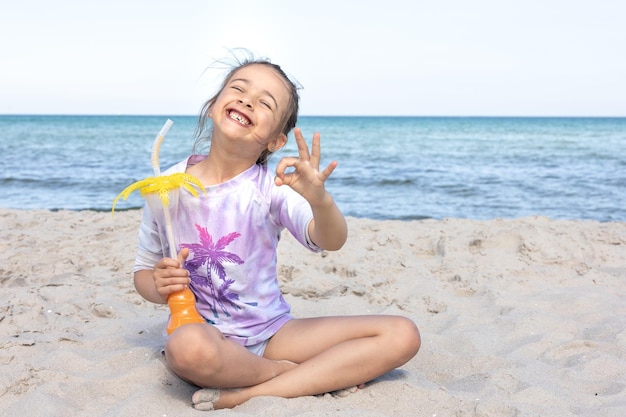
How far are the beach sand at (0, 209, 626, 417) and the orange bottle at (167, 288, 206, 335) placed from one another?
0.27m

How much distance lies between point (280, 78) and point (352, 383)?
115 cm

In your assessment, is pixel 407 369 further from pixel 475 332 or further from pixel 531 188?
pixel 531 188

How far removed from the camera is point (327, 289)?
3.56 metres

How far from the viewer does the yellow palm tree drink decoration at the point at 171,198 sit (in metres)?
2.09

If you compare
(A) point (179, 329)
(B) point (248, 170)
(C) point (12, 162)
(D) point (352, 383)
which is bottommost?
(C) point (12, 162)

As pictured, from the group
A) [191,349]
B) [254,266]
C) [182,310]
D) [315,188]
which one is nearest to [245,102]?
[315,188]

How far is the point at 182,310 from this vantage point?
213 centimetres

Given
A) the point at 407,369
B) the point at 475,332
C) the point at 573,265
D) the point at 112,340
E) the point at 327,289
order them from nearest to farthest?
1. the point at 407,369
2. the point at 112,340
3. the point at 475,332
4. the point at 327,289
5. the point at 573,265

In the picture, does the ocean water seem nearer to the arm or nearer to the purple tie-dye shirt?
the purple tie-dye shirt

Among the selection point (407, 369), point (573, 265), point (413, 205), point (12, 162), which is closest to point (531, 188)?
point (413, 205)

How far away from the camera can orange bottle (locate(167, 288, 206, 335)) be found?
212 cm

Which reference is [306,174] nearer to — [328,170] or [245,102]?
[328,170]

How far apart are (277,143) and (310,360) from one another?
32.1 inches

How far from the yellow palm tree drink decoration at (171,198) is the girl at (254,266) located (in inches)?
A: 1.9
